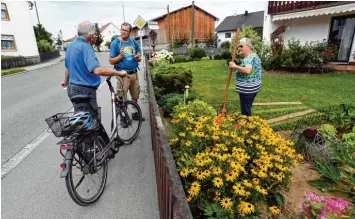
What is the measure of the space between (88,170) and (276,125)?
3471 mm

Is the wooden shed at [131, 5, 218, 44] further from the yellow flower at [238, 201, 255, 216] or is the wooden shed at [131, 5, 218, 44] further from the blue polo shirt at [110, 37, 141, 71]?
the yellow flower at [238, 201, 255, 216]

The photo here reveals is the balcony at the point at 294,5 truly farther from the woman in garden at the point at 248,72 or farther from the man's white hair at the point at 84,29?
the man's white hair at the point at 84,29

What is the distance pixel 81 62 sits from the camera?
9.47 ft

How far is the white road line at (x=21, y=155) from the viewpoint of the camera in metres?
3.41

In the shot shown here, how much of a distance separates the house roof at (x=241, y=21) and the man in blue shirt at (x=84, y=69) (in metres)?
38.5

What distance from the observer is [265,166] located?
2.08 meters

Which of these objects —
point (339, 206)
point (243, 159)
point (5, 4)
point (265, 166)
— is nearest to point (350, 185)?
point (339, 206)

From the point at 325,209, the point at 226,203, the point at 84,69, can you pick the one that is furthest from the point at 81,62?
the point at 325,209

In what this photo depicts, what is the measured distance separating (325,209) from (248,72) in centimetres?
204

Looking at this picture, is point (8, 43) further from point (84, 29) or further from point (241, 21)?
point (241, 21)

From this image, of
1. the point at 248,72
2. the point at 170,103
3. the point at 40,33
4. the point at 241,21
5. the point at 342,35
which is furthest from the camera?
the point at 241,21

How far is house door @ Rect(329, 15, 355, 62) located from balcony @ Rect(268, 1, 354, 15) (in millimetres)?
1293

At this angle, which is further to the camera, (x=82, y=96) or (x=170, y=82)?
(x=170, y=82)

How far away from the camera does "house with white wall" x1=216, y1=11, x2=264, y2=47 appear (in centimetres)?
3962
